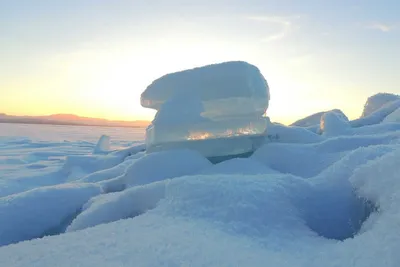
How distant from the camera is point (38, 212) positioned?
2453mm

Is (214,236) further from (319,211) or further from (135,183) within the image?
(135,183)

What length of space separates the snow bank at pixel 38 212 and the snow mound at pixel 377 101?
7.36m

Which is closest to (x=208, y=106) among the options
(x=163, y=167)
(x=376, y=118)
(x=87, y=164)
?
(x=163, y=167)

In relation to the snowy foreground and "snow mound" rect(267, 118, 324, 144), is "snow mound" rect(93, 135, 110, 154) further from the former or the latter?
the snowy foreground

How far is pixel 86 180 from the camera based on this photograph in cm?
388

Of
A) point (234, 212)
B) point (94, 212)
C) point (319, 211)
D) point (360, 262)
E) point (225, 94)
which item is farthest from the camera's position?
point (225, 94)

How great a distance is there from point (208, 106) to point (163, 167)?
3.40 feet

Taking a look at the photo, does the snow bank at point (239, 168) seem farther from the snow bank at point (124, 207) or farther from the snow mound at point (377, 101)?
the snow mound at point (377, 101)

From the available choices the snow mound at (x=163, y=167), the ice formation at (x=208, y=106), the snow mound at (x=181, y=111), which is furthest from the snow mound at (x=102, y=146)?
the snow mound at (x=163, y=167)

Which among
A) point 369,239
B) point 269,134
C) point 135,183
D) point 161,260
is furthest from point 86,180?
point 369,239

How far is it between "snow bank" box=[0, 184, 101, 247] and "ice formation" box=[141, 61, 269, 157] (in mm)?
1150

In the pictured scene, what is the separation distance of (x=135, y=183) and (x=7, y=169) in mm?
3921

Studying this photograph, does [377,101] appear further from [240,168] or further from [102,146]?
[102,146]

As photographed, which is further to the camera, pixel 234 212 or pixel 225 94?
pixel 225 94
